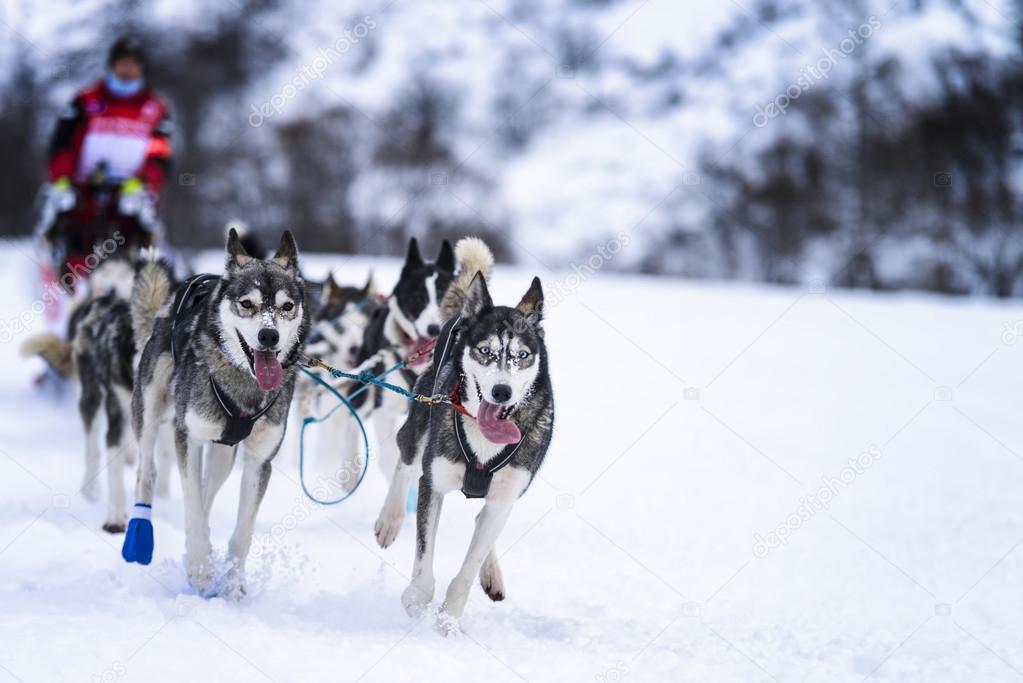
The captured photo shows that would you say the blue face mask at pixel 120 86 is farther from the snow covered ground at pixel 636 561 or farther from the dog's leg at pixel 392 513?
the dog's leg at pixel 392 513

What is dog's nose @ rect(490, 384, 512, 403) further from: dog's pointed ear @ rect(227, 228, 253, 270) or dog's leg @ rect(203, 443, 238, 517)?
dog's leg @ rect(203, 443, 238, 517)

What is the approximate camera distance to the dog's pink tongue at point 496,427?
3145 mm

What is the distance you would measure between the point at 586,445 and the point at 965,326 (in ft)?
23.3

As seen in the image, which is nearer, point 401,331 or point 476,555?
point 476,555

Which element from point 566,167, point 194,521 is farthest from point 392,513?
point 566,167

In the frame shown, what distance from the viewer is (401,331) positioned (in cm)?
494

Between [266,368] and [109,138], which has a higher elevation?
[109,138]

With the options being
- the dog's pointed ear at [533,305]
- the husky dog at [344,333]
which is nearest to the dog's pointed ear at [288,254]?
the dog's pointed ear at [533,305]

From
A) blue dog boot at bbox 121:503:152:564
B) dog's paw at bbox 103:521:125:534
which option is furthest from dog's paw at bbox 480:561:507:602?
dog's paw at bbox 103:521:125:534

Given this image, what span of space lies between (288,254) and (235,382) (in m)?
0.51

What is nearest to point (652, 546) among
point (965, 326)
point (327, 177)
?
point (965, 326)

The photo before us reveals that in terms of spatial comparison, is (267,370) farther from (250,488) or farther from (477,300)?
(477,300)

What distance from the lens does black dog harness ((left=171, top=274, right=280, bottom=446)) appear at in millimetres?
3391

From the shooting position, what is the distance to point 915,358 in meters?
10.1
